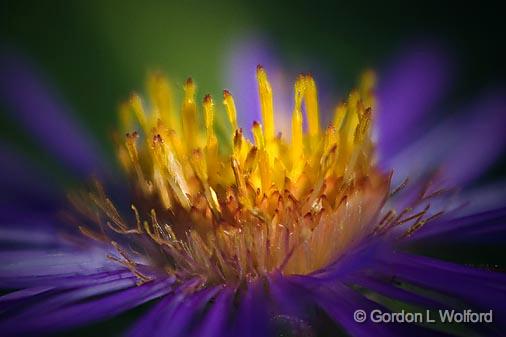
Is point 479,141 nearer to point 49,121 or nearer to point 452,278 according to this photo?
point 452,278

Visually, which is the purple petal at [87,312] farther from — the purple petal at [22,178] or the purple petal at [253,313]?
the purple petal at [22,178]

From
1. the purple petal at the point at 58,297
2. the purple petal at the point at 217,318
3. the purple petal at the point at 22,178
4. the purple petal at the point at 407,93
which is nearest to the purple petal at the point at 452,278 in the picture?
the purple petal at the point at 217,318

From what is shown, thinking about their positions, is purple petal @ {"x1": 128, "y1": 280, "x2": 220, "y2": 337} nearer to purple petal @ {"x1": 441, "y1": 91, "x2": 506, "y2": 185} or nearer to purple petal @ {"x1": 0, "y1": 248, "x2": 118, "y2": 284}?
purple petal @ {"x1": 0, "y1": 248, "x2": 118, "y2": 284}

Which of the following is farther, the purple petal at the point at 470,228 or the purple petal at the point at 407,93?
the purple petal at the point at 407,93

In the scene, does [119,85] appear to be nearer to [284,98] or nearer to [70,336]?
[284,98]

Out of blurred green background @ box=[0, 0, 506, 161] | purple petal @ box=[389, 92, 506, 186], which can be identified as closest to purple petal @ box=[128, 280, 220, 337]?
purple petal @ box=[389, 92, 506, 186]

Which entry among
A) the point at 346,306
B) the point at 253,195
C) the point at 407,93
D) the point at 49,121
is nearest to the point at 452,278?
the point at 346,306

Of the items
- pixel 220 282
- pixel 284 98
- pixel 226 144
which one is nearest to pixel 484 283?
pixel 220 282
